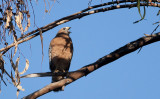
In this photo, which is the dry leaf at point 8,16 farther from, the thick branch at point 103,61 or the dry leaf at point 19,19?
the thick branch at point 103,61

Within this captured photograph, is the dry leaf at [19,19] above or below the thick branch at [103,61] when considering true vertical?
above

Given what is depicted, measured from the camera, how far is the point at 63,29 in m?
4.97

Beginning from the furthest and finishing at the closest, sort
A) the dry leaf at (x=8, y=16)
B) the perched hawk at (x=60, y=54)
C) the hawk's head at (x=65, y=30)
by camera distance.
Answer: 1. the hawk's head at (x=65, y=30)
2. the perched hawk at (x=60, y=54)
3. the dry leaf at (x=8, y=16)

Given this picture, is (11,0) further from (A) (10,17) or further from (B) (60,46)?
(B) (60,46)

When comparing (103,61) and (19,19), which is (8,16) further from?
(103,61)

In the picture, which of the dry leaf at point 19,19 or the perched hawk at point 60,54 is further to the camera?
the perched hawk at point 60,54

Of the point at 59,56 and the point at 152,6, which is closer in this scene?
the point at 152,6

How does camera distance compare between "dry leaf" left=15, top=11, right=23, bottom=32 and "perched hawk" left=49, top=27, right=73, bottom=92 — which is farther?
"perched hawk" left=49, top=27, right=73, bottom=92

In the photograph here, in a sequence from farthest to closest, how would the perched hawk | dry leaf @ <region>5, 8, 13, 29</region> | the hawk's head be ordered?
the hawk's head < the perched hawk < dry leaf @ <region>5, 8, 13, 29</region>

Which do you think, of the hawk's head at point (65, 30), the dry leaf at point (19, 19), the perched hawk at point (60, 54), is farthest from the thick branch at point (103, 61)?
the hawk's head at point (65, 30)

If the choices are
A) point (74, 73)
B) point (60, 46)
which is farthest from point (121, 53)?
point (60, 46)

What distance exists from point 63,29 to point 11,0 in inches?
152

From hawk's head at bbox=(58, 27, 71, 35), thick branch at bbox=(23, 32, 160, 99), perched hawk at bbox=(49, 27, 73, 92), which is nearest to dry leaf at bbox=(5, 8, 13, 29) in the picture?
thick branch at bbox=(23, 32, 160, 99)

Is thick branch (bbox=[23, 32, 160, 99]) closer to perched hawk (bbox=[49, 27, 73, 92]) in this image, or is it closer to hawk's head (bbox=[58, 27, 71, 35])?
perched hawk (bbox=[49, 27, 73, 92])
